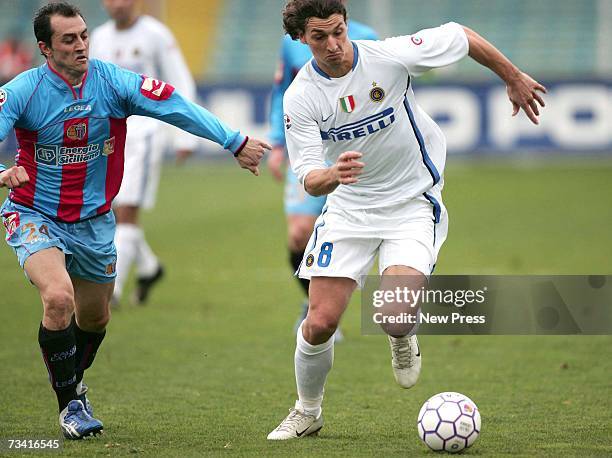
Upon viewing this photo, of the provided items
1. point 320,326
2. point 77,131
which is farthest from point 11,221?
point 320,326

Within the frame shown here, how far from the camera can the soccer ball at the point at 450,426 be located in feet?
16.7

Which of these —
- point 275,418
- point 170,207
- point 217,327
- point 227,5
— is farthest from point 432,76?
point 275,418

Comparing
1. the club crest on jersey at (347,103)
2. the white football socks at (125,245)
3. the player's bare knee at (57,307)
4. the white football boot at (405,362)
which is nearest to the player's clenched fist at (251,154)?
the club crest on jersey at (347,103)

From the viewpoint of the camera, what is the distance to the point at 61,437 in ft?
18.1

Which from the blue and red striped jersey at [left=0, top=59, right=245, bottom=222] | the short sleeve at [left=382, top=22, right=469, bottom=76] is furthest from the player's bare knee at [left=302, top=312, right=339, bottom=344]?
the short sleeve at [left=382, top=22, right=469, bottom=76]

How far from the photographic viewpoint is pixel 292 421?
5.59m

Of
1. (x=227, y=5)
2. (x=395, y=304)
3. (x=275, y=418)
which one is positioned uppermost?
(x=227, y=5)

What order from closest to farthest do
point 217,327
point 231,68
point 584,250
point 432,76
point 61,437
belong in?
1. point 61,437
2. point 217,327
3. point 584,250
4. point 432,76
5. point 231,68

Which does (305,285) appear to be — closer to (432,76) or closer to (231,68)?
(432,76)

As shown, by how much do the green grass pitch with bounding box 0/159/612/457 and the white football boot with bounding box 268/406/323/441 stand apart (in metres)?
0.06

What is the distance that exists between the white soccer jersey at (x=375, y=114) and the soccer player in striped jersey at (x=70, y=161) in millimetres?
319

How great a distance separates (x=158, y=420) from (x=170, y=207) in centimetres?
1163

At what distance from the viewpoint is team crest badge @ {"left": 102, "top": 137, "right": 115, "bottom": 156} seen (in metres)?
5.80

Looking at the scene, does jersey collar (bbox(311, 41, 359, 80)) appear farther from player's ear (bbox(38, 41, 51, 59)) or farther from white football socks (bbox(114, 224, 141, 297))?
white football socks (bbox(114, 224, 141, 297))
